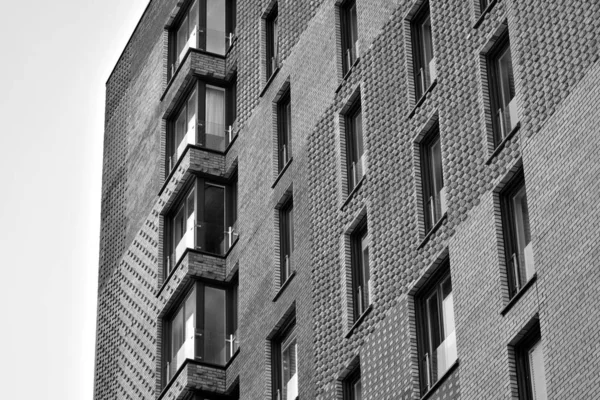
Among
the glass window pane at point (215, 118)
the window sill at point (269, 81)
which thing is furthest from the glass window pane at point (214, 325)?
the window sill at point (269, 81)

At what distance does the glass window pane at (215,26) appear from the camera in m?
61.5

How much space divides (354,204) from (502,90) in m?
6.85

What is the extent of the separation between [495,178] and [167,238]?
2154cm

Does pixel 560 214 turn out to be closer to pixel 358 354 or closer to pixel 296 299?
pixel 358 354

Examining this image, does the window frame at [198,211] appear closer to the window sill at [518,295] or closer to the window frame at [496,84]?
the window frame at [496,84]

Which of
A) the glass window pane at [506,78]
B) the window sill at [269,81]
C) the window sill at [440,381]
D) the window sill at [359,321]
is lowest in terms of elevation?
the window sill at [440,381]

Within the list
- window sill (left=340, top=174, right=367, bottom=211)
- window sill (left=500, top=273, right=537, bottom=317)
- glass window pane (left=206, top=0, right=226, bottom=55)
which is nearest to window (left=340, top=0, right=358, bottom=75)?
window sill (left=340, top=174, right=367, bottom=211)

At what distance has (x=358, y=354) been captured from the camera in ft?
146

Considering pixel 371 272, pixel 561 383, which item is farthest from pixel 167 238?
pixel 561 383

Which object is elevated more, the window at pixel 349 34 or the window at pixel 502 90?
the window at pixel 349 34

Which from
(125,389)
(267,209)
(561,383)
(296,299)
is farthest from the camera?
(125,389)

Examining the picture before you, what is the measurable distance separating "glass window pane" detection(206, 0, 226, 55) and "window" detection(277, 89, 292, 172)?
282 inches

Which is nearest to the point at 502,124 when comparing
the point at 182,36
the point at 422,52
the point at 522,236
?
the point at 522,236

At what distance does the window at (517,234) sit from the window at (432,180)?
2.95m
